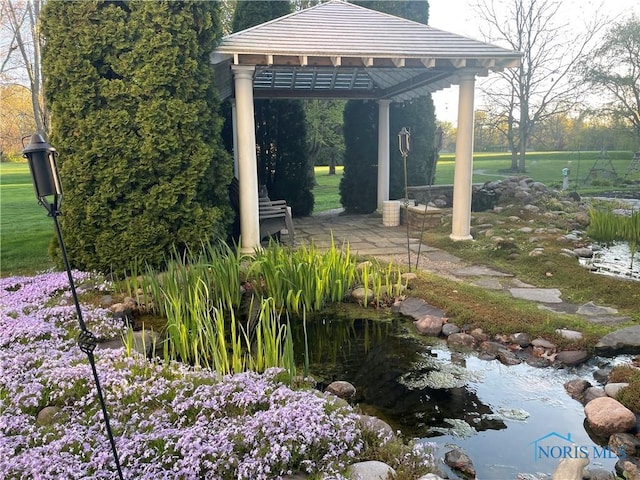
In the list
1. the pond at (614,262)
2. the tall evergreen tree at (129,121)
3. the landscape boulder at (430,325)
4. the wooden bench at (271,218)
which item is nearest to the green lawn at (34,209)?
the tall evergreen tree at (129,121)

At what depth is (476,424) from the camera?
8.65 feet

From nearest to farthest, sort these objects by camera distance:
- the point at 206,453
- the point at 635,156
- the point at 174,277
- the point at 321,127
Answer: the point at 206,453
the point at 174,277
the point at 321,127
the point at 635,156

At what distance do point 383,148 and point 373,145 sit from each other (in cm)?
71

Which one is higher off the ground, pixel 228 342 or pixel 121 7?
pixel 121 7

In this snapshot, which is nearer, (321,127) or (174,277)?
(174,277)

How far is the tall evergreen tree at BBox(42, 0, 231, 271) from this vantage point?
16.2 ft

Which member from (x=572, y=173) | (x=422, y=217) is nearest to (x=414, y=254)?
(x=422, y=217)

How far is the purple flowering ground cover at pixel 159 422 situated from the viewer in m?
1.94

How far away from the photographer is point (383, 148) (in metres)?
9.45

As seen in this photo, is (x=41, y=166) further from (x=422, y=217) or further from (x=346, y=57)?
(x=422, y=217)

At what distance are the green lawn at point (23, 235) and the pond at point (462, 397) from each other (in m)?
4.35

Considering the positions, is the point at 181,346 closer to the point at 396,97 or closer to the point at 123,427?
the point at 123,427

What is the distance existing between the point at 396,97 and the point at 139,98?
5517 mm

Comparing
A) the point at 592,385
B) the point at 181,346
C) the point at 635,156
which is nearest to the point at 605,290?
the point at 592,385
